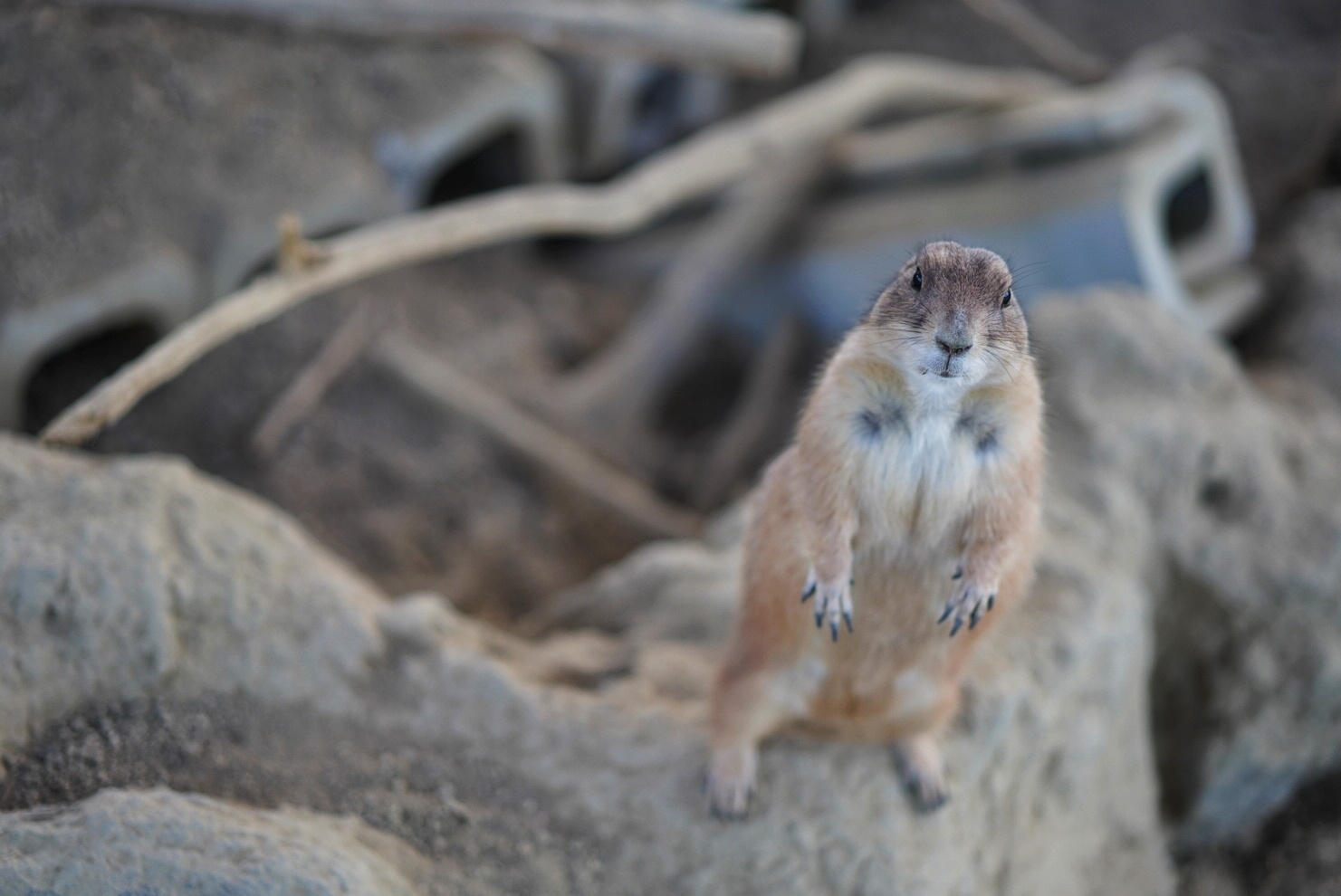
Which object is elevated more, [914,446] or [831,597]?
[914,446]

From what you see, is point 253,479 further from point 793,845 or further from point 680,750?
point 793,845

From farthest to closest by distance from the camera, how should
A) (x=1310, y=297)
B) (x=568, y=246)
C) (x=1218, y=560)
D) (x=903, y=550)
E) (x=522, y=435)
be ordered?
(x=568, y=246), (x=1310, y=297), (x=522, y=435), (x=1218, y=560), (x=903, y=550)

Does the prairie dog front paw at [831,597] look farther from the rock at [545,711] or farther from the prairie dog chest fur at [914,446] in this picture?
the rock at [545,711]

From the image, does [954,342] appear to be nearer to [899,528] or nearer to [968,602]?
[899,528]

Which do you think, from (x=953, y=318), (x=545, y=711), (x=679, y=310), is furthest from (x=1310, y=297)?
(x=545, y=711)

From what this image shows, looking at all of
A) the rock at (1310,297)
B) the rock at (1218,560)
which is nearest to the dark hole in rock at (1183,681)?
the rock at (1218,560)

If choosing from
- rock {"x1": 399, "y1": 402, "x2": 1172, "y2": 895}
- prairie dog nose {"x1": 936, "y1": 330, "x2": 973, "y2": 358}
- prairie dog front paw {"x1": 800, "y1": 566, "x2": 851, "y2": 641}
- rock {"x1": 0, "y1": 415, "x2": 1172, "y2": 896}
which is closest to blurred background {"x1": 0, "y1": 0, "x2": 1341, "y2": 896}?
rock {"x1": 399, "y1": 402, "x2": 1172, "y2": 895}

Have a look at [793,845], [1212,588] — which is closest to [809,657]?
[793,845]
